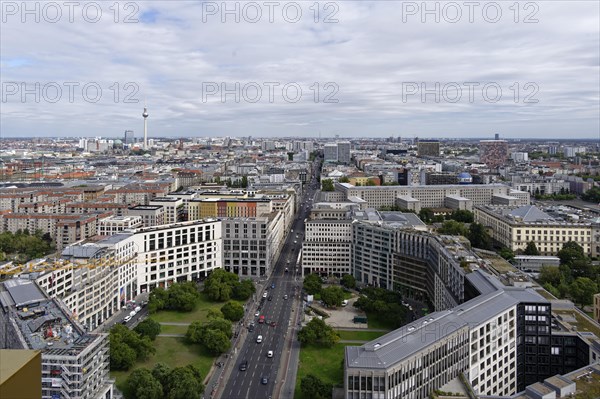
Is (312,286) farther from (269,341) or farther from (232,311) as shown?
(269,341)

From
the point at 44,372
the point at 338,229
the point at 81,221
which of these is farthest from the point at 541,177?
the point at 44,372

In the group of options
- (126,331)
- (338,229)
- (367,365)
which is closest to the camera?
(367,365)

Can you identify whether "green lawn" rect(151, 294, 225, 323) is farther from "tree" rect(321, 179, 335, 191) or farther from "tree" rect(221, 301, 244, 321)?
"tree" rect(321, 179, 335, 191)

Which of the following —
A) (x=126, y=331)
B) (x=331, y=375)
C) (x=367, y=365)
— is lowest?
(x=331, y=375)

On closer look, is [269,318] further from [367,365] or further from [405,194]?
[405,194]

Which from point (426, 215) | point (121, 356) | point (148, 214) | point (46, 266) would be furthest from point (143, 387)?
point (426, 215)

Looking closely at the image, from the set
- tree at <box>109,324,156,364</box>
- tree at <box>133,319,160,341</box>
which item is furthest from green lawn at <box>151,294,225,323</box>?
tree at <box>109,324,156,364</box>

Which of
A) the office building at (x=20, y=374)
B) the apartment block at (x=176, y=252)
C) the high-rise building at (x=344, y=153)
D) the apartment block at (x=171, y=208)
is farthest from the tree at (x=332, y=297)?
the high-rise building at (x=344, y=153)
